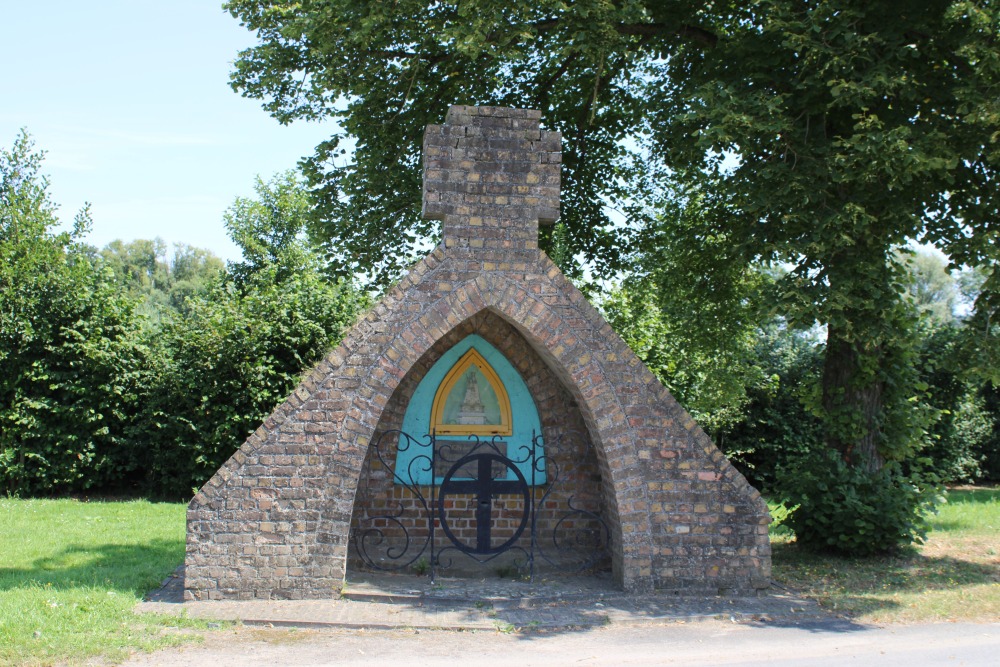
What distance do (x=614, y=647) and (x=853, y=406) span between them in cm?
523

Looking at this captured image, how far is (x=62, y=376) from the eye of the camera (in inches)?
595

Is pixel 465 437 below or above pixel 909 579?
above

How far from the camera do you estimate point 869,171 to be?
8.56 metres

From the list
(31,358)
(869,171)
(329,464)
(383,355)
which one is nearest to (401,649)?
(329,464)

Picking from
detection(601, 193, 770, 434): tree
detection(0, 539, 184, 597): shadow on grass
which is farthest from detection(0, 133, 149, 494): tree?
detection(601, 193, 770, 434): tree

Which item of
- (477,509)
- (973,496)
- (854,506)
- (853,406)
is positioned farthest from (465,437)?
(973,496)

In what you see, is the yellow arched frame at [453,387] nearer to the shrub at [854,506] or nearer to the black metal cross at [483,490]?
Result: the black metal cross at [483,490]

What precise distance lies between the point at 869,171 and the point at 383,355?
528cm

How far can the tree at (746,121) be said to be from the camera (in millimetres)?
8781

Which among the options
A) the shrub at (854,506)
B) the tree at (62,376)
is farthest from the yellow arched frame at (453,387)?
the tree at (62,376)

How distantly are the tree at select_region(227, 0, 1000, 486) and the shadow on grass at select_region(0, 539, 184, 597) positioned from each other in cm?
549

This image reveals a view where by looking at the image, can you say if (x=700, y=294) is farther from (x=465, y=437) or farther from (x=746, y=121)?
(x=465, y=437)

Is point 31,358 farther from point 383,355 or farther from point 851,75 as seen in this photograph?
point 851,75

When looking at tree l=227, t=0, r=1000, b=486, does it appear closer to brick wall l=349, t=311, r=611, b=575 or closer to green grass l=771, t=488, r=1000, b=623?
green grass l=771, t=488, r=1000, b=623
